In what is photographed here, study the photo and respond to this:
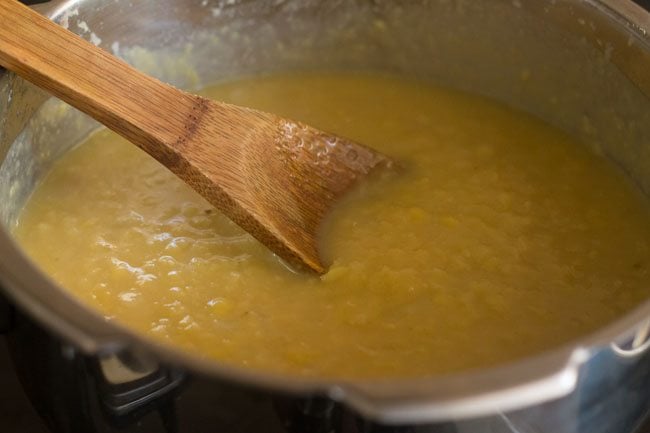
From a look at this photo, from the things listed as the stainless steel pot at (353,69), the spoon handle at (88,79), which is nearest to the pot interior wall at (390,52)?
the stainless steel pot at (353,69)

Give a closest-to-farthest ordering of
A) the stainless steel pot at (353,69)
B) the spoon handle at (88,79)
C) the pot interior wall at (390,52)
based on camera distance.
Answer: the stainless steel pot at (353,69) → the spoon handle at (88,79) → the pot interior wall at (390,52)

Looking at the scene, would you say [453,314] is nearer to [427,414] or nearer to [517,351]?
[517,351]

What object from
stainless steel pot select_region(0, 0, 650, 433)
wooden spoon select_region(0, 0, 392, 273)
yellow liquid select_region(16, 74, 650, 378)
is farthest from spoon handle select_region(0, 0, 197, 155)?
yellow liquid select_region(16, 74, 650, 378)

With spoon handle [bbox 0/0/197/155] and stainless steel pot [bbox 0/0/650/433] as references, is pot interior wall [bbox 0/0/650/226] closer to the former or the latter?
stainless steel pot [bbox 0/0/650/433]

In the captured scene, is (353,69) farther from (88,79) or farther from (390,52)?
(88,79)

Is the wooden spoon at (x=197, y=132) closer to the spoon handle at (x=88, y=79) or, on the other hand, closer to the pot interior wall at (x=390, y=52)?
the spoon handle at (x=88, y=79)

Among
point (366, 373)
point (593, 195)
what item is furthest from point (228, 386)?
point (593, 195)

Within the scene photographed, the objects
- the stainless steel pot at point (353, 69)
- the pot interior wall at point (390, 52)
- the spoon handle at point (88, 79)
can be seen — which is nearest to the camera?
the stainless steel pot at point (353, 69)
